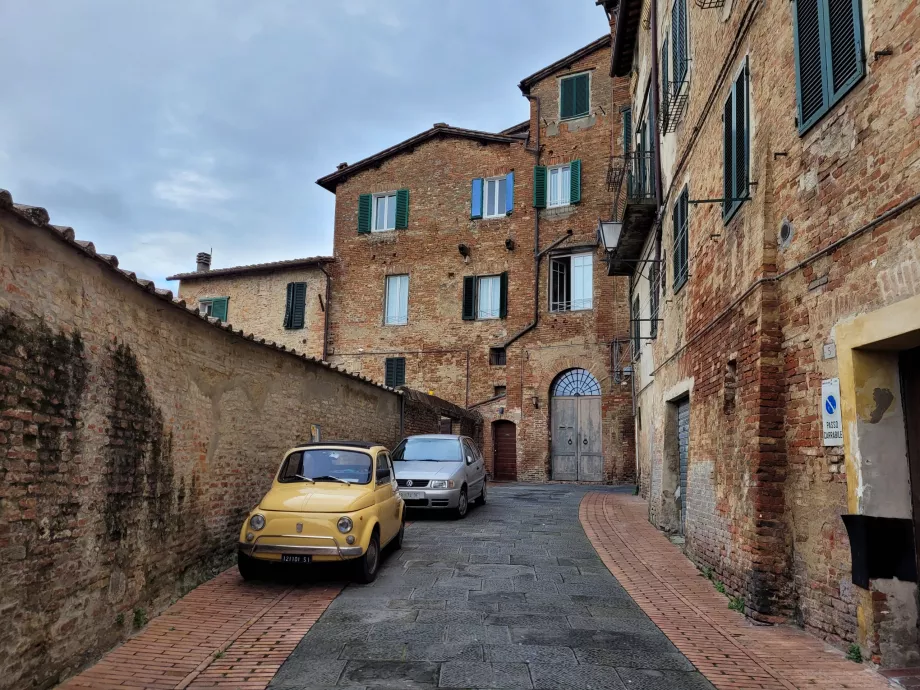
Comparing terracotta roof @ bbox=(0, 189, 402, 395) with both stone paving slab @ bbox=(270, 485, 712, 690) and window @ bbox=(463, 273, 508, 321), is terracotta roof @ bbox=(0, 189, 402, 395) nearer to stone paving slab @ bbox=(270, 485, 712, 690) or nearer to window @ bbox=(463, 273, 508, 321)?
stone paving slab @ bbox=(270, 485, 712, 690)

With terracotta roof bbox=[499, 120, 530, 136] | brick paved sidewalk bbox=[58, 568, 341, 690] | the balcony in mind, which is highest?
terracotta roof bbox=[499, 120, 530, 136]


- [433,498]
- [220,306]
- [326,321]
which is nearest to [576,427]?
[326,321]

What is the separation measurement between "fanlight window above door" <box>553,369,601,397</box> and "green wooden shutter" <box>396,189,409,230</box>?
8285mm

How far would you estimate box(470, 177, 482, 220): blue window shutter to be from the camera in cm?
2533

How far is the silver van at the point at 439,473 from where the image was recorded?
1196 centimetres

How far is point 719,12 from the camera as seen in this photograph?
327 inches

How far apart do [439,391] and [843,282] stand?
19.9 metres

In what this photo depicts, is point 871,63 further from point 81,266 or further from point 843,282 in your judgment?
point 81,266

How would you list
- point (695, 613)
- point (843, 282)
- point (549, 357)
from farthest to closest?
point (549, 357) < point (695, 613) < point (843, 282)

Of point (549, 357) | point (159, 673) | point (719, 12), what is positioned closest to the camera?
point (159, 673)

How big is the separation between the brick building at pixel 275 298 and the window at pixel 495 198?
6430 millimetres

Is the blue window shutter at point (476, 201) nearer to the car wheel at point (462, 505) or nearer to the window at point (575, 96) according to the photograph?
the window at point (575, 96)

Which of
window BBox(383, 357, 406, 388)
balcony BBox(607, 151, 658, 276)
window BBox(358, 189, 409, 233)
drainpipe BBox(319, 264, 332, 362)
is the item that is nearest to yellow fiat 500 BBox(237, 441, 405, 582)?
balcony BBox(607, 151, 658, 276)

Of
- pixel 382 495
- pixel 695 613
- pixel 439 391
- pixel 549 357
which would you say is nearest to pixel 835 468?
pixel 695 613
